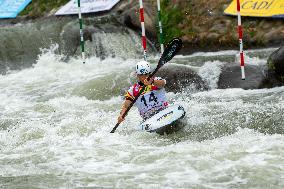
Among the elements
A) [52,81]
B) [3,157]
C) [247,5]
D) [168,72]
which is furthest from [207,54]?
[3,157]

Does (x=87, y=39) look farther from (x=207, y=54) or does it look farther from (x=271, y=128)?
(x=271, y=128)

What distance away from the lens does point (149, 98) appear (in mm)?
7590

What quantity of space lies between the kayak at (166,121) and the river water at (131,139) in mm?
99

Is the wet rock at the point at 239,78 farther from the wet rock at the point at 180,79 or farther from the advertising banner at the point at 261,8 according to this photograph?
the advertising banner at the point at 261,8

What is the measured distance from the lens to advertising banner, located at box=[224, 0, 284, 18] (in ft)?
38.4

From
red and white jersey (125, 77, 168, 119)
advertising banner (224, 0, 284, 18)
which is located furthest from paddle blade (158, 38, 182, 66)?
advertising banner (224, 0, 284, 18)

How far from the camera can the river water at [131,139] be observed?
19.0ft

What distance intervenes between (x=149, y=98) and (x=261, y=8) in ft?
17.4

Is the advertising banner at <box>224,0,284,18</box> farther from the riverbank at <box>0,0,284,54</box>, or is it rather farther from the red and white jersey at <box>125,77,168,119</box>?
the red and white jersey at <box>125,77,168,119</box>

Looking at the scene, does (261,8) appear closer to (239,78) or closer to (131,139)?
(239,78)

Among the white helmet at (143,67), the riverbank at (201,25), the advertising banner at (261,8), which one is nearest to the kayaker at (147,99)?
the white helmet at (143,67)

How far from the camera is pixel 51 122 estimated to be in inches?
336

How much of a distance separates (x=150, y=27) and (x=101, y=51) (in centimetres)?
Answer: 119

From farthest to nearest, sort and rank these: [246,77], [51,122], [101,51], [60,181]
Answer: [101,51]
[246,77]
[51,122]
[60,181]
